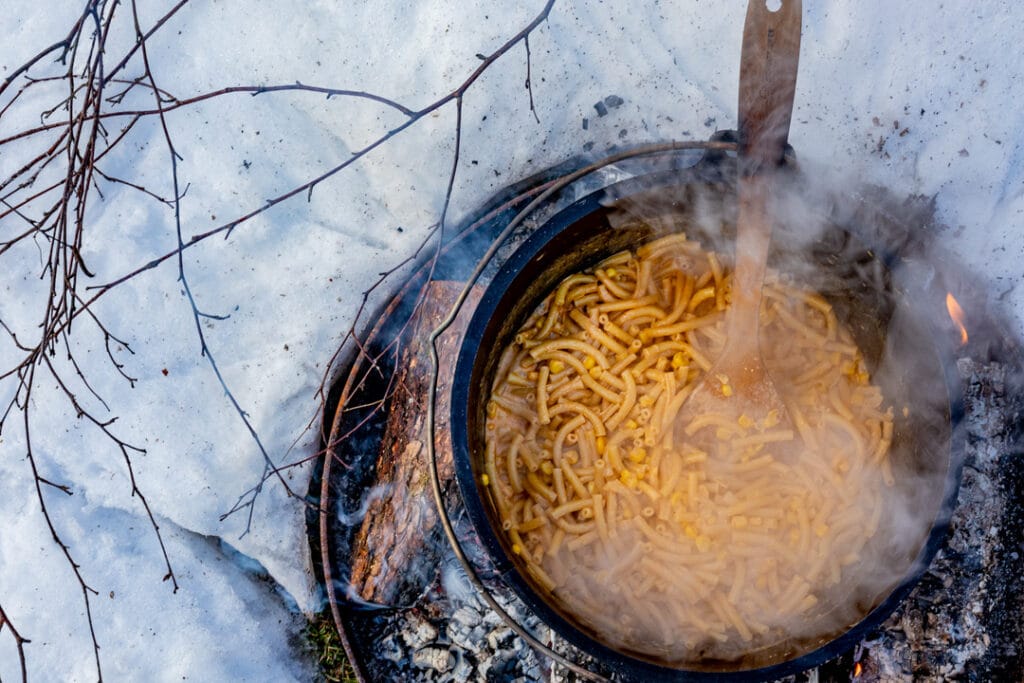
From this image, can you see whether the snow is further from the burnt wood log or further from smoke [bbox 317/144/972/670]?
smoke [bbox 317/144/972/670]

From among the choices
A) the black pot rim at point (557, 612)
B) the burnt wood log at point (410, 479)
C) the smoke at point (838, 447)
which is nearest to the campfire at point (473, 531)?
the burnt wood log at point (410, 479)

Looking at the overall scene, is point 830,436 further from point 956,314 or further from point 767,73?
point 767,73

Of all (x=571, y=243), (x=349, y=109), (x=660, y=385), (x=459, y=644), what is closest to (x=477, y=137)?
(x=349, y=109)

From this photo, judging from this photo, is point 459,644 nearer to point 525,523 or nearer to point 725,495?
point 525,523

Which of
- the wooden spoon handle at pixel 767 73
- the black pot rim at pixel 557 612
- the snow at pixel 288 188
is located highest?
the snow at pixel 288 188

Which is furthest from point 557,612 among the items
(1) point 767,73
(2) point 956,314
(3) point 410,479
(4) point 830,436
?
(2) point 956,314

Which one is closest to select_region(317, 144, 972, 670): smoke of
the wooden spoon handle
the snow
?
the wooden spoon handle

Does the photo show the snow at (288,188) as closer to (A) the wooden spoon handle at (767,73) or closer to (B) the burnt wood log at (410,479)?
(B) the burnt wood log at (410,479)
